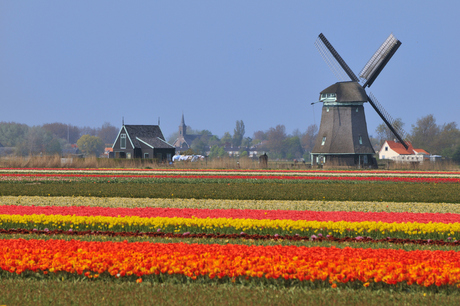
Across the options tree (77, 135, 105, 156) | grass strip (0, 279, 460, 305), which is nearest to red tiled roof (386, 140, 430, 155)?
tree (77, 135, 105, 156)

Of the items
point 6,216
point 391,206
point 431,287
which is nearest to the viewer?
point 431,287

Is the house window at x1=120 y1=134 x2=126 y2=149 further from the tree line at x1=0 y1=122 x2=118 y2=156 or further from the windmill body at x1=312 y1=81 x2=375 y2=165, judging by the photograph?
the tree line at x1=0 y1=122 x2=118 y2=156

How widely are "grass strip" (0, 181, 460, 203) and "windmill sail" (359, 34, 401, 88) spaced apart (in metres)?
25.4

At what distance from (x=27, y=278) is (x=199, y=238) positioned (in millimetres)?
4249

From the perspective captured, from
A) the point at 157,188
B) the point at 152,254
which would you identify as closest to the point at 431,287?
the point at 152,254

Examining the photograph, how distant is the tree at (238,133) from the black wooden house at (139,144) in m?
108

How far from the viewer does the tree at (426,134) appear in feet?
319

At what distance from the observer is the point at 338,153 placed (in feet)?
163

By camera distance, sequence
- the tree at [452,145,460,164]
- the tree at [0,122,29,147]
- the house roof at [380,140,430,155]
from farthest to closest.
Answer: the tree at [0,122,29,147] → the house roof at [380,140,430,155] → the tree at [452,145,460,164]

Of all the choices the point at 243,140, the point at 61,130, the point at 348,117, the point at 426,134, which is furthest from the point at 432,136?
the point at 61,130

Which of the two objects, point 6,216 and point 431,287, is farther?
point 6,216

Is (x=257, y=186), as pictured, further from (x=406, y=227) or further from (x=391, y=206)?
(x=406, y=227)

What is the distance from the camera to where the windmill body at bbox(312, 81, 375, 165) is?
162 feet

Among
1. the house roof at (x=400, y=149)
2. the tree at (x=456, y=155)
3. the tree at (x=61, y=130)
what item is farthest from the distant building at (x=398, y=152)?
the tree at (x=61, y=130)
